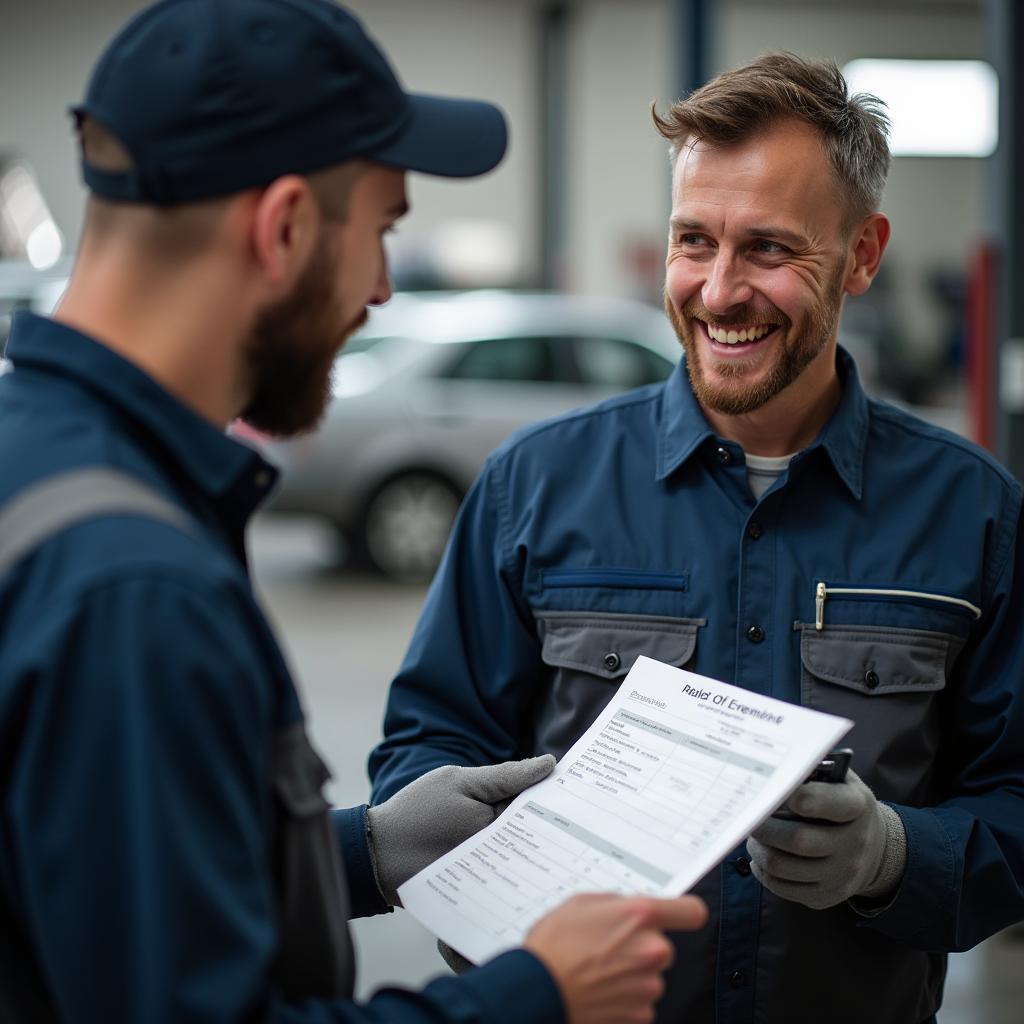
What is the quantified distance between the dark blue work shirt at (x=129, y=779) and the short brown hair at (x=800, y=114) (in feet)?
3.71

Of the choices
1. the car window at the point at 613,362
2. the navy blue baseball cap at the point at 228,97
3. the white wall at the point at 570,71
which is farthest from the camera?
the white wall at the point at 570,71

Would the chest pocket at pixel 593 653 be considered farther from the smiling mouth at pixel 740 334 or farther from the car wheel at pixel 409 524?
the car wheel at pixel 409 524

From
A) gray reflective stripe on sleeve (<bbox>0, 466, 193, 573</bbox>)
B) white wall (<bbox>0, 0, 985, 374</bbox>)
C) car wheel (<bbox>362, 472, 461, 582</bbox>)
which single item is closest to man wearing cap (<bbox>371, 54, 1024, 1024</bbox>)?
gray reflective stripe on sleeve (<bbox>0, 466, 193, 573</bbox>)

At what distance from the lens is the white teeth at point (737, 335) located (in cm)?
196

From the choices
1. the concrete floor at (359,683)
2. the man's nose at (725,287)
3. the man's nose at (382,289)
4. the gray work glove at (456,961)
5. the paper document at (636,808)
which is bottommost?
the concrete floor at (359,683)

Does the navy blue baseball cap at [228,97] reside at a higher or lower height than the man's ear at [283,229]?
higher

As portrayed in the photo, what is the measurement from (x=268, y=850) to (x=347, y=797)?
13.2 feet

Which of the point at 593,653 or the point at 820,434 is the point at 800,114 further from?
the point at 593,653

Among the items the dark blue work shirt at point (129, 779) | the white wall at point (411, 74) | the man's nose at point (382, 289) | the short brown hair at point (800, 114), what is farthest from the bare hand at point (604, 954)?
the white wall at point (411, 74)

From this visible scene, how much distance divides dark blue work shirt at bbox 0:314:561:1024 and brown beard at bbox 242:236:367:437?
0.19m

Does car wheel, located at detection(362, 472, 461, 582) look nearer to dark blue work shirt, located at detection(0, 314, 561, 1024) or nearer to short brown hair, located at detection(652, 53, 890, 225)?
short brown hair, located at detection(652, 53, 890, 225)

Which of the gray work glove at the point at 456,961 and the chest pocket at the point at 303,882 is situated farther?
the gray work glove at the point at 456,961

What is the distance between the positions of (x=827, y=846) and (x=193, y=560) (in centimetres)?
85

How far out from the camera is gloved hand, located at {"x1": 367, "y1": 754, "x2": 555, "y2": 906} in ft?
5.57
